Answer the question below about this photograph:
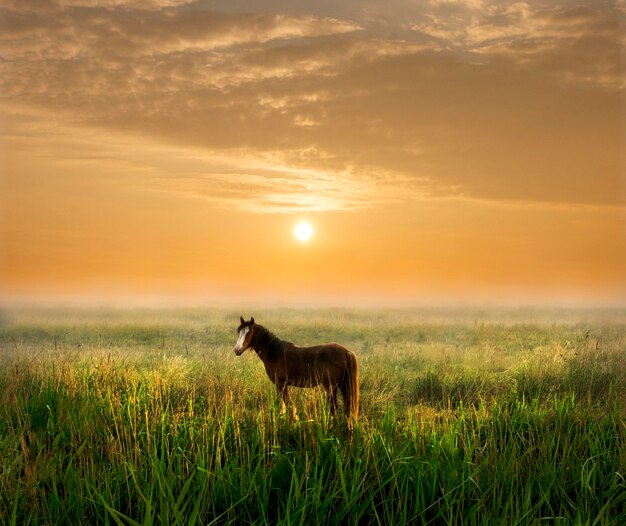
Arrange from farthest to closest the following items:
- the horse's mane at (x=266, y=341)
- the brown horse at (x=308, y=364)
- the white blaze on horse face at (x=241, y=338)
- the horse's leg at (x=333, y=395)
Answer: the horse's mane at (x=266, y=341) < the white blaze on horse face at (x=241, y=338) < the brown horse at (x=308, y=364) < the horse's leg at (x=333, y=395)

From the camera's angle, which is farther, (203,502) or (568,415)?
(568,415)

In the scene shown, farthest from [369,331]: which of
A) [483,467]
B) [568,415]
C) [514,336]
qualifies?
[483,467]

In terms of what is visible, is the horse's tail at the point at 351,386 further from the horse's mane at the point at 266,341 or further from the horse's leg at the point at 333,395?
the horse's mane at the point at 266,341

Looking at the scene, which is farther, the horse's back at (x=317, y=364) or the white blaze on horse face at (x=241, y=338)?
the white blaze on horse face at (x=241, y=338)

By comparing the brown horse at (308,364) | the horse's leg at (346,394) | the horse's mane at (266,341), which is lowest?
the horse's leg at (346,394)

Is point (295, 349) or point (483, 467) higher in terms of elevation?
point (295, 349)

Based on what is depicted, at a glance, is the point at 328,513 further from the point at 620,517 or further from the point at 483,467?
the point at 620,517

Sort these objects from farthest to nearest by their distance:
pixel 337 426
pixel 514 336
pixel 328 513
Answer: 1. pixel 514 336
2. pixel 337 426
3. pixel 328 513

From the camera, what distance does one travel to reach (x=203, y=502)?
422cm

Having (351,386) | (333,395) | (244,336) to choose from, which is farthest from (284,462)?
(244,336)

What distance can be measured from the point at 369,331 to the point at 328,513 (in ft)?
63.3

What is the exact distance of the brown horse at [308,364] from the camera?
26.9ft

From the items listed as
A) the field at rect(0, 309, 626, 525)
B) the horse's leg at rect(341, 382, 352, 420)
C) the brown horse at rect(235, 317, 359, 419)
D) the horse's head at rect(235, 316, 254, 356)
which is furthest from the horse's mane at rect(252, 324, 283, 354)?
the horse's leg at rect(341, 382, 352, 420)

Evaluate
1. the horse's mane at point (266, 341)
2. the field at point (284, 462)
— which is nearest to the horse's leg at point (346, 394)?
the field at point (284, 462)
